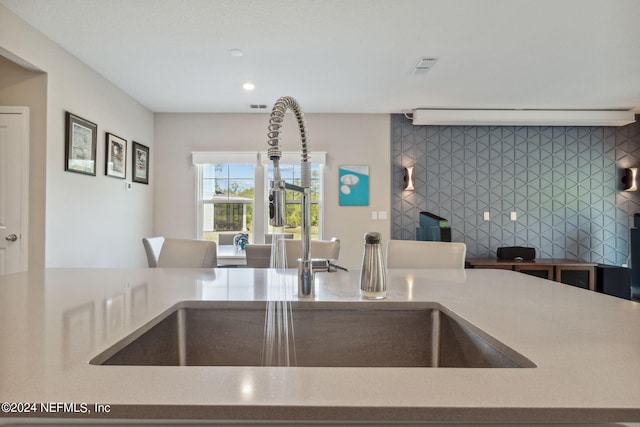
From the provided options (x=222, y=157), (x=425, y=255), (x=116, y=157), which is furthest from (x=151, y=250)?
(x=425, y=255)

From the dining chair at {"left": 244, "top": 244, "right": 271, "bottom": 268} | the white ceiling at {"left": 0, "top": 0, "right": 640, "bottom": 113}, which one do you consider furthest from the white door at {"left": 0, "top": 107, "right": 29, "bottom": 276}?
the dining chair at {"left": 244, "top": 244, "right": 271, "bottom": 268}

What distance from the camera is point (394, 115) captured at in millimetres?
4875

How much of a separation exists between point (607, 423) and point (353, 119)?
471 cm

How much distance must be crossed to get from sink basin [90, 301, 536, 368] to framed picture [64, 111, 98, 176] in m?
2.93

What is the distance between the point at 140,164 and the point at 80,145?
1210mm

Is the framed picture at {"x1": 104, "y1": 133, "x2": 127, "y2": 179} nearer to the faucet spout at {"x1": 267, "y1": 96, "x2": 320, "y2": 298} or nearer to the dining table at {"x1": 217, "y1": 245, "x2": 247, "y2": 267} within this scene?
the dining table at {"x1": 217, "y1": 245, "x2": 247, "y2": 267}

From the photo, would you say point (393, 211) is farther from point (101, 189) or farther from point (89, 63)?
point (89, 63)

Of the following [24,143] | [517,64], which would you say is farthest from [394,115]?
[24,143]

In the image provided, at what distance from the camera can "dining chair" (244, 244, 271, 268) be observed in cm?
260

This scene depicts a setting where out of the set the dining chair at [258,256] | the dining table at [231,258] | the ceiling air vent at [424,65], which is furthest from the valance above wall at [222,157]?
the dining chair at [258,256]

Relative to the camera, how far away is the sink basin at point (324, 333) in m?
0.92

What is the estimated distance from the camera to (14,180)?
2842 mm

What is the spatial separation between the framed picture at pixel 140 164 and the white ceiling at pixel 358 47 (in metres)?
0.64

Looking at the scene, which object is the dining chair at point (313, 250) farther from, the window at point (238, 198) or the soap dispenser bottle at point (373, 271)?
the window at point (238, 198)
